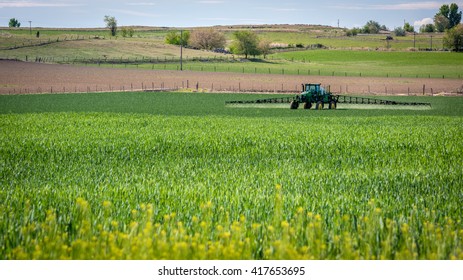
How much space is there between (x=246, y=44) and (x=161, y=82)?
65.0 m

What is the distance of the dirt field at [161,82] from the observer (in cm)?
6444

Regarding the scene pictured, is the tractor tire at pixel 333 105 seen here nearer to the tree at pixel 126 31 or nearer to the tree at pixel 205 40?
the tree at pixel 126 31

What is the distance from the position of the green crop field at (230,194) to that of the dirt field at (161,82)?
41400 millimetres

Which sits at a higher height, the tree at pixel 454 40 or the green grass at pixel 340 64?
the tree at pixel 454 40

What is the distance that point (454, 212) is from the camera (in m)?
8.97

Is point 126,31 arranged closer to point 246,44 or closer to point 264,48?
point 246,44

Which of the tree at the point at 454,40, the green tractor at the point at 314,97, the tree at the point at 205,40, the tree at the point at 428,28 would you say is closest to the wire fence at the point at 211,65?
the tree at the point at 454,40

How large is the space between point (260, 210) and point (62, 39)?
11022 cm

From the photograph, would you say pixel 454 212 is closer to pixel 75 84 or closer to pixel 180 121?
pixel 180 121

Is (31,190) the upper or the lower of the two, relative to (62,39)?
lower

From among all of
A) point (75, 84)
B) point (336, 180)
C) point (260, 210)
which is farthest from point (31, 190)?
point (75, 84)

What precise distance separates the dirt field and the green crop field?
136 feet

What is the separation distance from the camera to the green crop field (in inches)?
253
